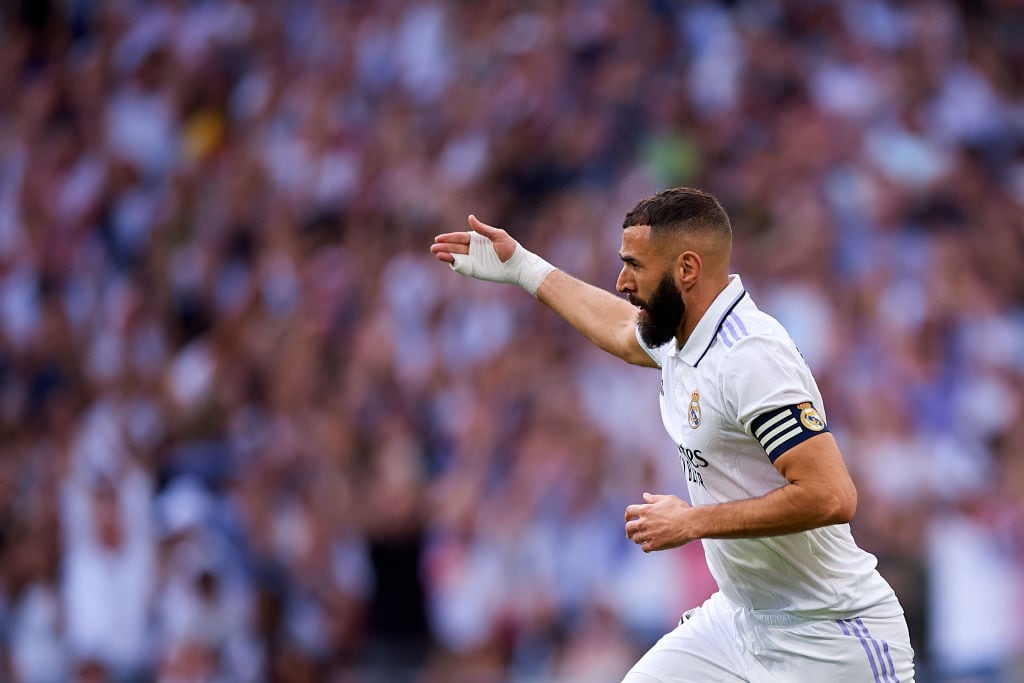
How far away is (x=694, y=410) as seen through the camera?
432cm

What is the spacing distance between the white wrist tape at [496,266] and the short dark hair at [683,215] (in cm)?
91

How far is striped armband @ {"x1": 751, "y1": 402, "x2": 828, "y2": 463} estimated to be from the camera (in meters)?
3.95

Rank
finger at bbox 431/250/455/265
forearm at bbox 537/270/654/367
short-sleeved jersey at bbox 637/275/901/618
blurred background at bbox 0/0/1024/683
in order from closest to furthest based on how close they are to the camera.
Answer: short-sleeved jersey at bbox 637/275/901/618 < forearm at bbox 537/270/654/367 < finger at bbox 431/250/455/265 < blurred background at bbox 0/0/1024/683

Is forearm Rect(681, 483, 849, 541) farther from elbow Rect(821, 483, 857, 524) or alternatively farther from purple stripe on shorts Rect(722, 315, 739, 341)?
purple stripe on shorts Rect(722, 315, 739, 341)

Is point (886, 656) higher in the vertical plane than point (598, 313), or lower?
lower

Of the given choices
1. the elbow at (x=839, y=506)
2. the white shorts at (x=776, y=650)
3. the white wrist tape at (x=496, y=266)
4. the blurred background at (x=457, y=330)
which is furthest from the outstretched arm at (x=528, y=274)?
the blurred background at (x=457, y=330)

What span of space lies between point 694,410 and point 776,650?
82cm

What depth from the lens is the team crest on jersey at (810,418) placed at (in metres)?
3.95

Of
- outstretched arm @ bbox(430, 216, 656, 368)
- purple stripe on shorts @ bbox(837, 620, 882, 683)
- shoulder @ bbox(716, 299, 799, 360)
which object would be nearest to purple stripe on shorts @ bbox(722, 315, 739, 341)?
shoulder @ bbox(716, 299, 799, 360)

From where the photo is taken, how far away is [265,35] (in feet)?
42.1

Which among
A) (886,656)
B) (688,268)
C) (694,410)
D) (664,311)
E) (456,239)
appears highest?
(456,239)

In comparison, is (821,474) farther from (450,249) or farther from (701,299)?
(450,249)

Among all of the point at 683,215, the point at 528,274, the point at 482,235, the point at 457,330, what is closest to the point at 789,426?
the point at 683,215

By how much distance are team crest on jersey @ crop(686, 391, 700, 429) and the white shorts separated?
68 cm
